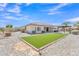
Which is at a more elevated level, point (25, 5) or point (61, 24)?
point (25, 5)

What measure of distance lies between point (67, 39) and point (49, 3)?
A: 665 mm

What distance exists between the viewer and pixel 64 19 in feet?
8.83

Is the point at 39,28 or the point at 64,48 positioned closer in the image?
the point at 64,48

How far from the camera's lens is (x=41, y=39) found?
8.90 feet

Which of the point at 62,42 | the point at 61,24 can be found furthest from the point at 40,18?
the point at 62,42

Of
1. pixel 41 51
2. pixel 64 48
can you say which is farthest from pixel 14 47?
pixel 64 48

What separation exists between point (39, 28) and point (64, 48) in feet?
1.73

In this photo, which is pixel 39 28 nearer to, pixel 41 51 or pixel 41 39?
Result: pixel 41 39

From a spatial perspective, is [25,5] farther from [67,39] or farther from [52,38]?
[67,39]

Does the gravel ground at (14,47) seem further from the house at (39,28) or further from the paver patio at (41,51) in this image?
the house at (39,28)

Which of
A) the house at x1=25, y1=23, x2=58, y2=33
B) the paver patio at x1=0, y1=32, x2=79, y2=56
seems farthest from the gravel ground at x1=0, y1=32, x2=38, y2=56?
the house at x1=25, y1=23, x2=58, y2=33

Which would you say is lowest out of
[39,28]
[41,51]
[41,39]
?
[41,51]

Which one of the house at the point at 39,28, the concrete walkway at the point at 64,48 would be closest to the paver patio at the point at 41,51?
the concrete walkway at the point at 64,48

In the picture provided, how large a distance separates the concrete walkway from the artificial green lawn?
0.34ft
